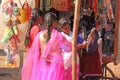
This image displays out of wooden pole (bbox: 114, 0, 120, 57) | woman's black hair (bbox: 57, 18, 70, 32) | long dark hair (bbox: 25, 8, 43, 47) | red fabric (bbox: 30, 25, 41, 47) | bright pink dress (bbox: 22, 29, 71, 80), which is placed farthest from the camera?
wooden pole (bbox: 114, 0, 120, 57)

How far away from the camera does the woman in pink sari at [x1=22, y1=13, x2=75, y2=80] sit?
4016 mm

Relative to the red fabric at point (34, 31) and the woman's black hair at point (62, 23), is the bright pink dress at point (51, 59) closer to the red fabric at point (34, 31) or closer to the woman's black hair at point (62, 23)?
the woman's black hair at point (62, 23)

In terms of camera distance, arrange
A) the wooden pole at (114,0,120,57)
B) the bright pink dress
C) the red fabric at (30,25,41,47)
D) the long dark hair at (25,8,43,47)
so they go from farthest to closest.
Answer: the wooden pole at (114,0,120,57)
the long dark hair at (25,8,43,47)
the red fabric at (30,25,41,47)
the bright pink dress

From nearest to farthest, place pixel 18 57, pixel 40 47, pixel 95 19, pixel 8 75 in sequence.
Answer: pixel 40 47, pixel 95 19, pixel 18 57, pixel 8 75

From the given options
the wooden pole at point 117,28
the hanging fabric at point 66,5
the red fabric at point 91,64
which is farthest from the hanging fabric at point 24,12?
the wooden pole at point 117,28

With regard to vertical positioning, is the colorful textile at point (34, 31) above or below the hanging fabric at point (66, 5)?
below

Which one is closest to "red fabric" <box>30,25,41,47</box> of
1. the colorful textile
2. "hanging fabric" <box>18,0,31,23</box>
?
the colorful textile

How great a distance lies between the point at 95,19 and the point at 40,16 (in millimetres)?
782

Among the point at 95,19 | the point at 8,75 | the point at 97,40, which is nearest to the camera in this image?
the point at 97,40

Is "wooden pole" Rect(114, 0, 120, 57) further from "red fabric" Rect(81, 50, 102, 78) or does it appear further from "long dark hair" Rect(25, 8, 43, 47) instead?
"long dark hair" Rect(25, 8, 43, 47)

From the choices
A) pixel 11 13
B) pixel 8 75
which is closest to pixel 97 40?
pixel 11 13

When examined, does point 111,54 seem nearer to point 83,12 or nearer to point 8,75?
point 83,12

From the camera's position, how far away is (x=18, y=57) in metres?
5.73

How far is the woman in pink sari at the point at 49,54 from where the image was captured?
402 centimetres
